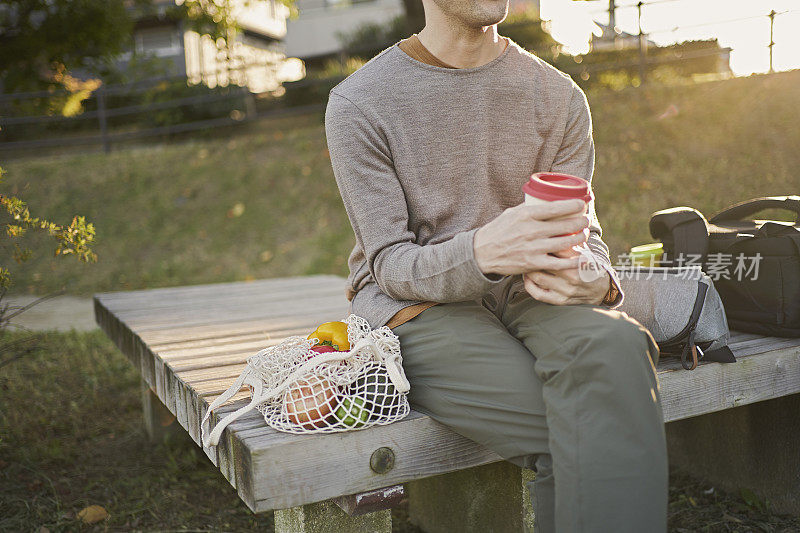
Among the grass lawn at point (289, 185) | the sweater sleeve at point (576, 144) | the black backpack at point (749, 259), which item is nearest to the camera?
the sweater sleeve at point (576, 144)

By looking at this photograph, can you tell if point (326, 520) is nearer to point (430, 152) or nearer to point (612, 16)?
point (430, 152)

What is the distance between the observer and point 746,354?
2.12 metres

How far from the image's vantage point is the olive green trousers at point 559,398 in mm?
1349

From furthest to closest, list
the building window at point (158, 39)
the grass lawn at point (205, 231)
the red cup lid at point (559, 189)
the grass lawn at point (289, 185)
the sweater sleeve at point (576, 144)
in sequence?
the building window at point (158, 39)
the grass lawn at point (289, 185)
the grass lawn at point (205, 231)
the sweater sleeve at point (576, 144)
the red cup lid at point (559, 189)

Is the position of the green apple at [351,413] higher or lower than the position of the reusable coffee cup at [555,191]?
lower

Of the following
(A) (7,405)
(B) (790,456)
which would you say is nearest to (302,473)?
(B) (790,456)

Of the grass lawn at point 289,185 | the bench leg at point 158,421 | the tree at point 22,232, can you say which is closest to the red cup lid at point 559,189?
the tree at point 22,232

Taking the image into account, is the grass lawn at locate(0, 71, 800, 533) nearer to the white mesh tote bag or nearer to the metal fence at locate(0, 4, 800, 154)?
the metal fence at locate(0, 4, 800, 154)

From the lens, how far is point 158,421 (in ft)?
11.1

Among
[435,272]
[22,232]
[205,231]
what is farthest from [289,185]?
[435,272]

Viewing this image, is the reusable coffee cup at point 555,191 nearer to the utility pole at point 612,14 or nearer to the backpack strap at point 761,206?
the backpack strap at point 761,206

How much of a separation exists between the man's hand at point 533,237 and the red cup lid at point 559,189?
2cm

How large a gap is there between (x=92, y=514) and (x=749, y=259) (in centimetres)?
244

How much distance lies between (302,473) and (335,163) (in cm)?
77
